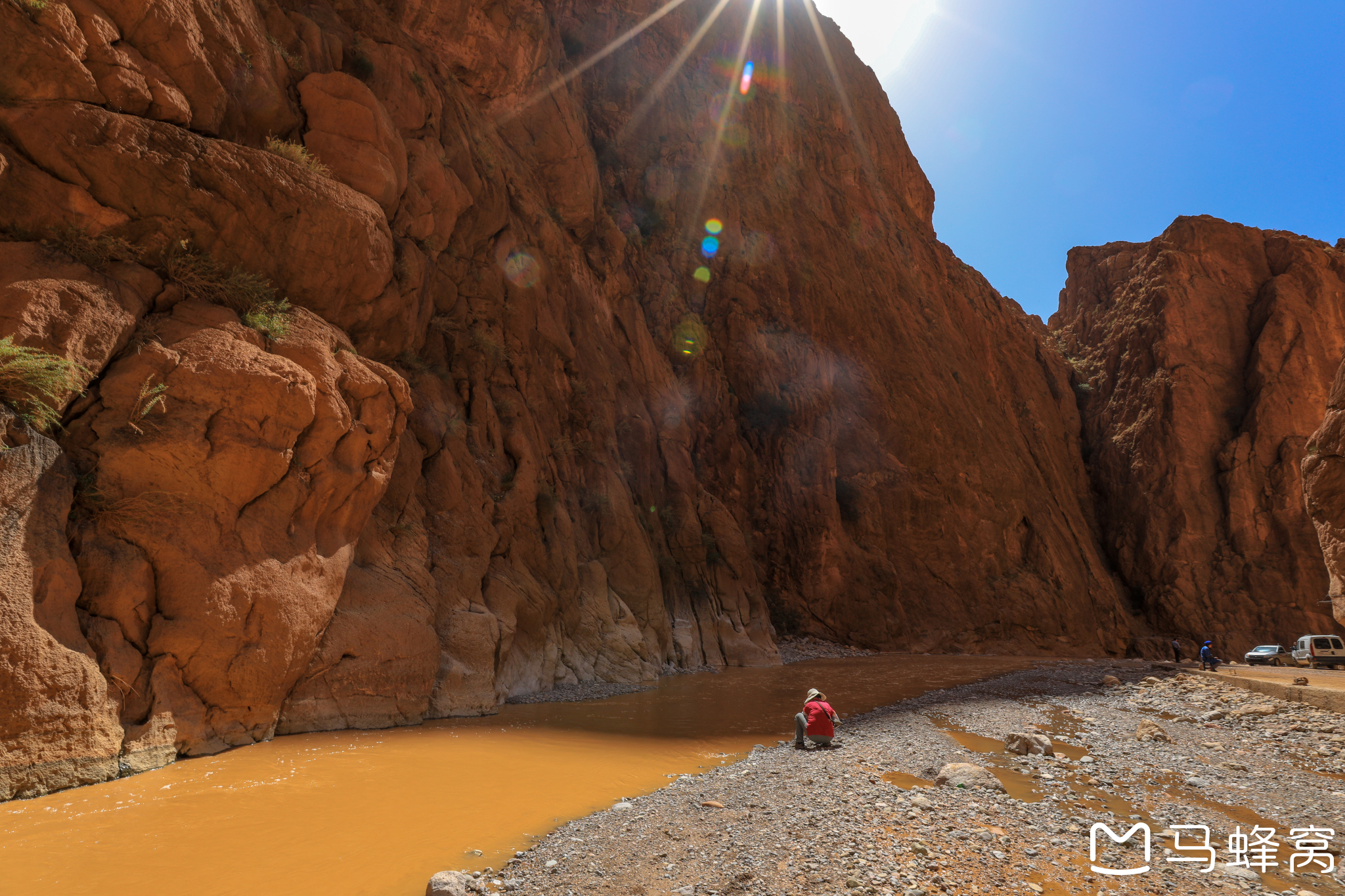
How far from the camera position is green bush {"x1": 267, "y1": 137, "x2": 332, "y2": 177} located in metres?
10.7

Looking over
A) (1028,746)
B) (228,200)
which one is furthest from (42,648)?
(1028,746)

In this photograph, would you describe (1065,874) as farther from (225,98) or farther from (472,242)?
(472,242)

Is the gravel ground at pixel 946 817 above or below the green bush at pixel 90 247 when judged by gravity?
below

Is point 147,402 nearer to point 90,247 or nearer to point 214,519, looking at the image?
point 214,519

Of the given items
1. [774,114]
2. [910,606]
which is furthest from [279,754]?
[774,114]

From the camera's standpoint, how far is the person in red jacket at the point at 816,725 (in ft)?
32.2

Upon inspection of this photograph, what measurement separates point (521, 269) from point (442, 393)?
6238 millimetres

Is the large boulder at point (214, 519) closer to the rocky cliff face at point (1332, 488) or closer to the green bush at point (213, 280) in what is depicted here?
the green bush at point (213, 280)

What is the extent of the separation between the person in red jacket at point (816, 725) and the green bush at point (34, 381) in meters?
9.98

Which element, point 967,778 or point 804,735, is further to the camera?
point 804,735

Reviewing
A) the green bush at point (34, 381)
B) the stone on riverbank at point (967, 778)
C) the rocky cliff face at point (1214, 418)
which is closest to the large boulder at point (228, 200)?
the green bush at point (34, 381)

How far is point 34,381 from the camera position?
701cm

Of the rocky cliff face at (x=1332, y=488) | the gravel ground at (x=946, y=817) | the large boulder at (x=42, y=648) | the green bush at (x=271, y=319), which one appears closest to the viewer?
the gravel ground at (x=946, y=817)

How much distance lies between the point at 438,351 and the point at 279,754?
970cm
